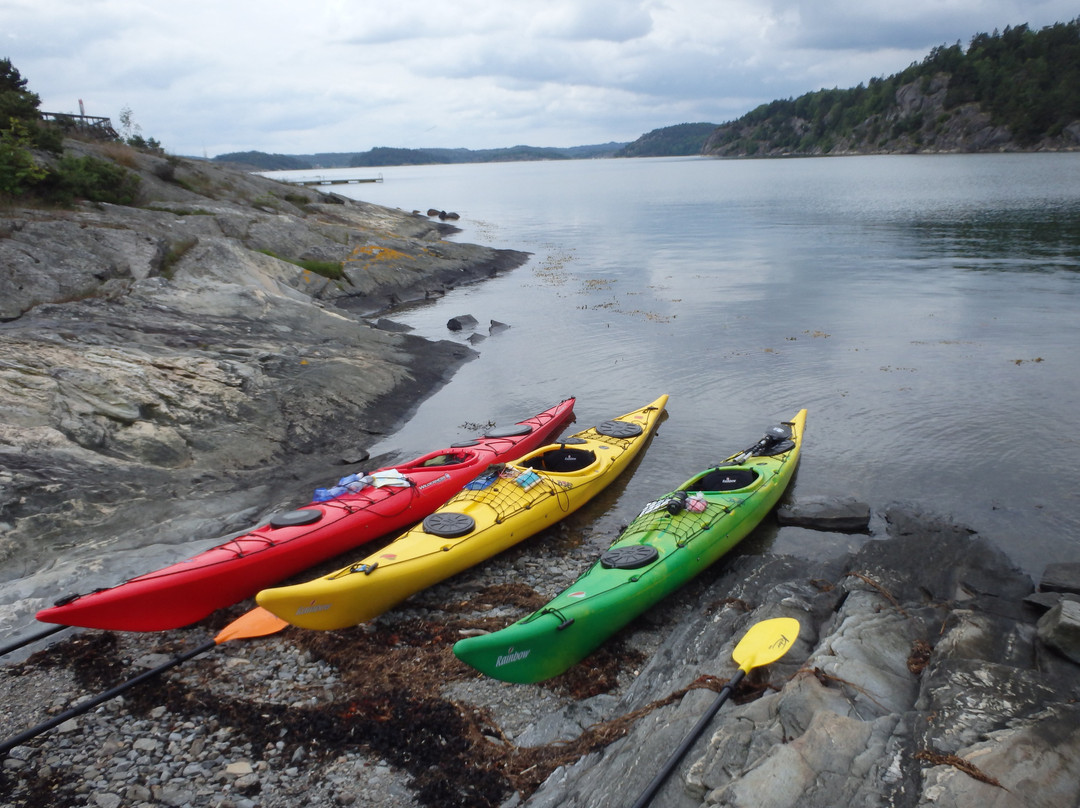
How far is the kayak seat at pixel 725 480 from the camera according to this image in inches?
361

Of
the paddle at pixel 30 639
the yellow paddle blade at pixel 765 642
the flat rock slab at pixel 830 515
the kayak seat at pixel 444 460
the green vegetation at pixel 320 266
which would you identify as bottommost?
the paddle at pixel 30 639

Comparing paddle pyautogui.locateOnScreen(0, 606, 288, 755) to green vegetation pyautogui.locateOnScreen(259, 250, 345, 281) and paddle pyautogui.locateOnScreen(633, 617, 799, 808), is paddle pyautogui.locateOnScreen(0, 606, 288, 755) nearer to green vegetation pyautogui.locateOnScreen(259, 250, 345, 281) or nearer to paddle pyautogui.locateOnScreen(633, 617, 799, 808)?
paddle pyautogui.locateOnScreen(633, 617, 799, 808)

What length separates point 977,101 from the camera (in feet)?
296

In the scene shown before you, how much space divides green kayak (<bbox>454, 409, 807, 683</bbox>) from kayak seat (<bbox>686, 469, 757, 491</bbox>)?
0.5 inches

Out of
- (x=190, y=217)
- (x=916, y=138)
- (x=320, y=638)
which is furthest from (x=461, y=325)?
(x=916, y=138)

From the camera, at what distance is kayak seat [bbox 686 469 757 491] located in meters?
9.16

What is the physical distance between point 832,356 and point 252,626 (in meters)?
13.9

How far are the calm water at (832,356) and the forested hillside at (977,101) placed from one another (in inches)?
2190

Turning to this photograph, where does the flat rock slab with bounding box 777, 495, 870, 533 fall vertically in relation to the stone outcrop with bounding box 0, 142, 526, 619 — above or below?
below

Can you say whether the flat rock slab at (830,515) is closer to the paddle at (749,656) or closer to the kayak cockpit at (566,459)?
the kayak cockpit at (566,459)

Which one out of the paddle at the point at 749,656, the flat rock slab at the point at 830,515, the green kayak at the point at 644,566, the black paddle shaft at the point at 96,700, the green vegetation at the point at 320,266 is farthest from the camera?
the green vegetation at the point at 320,266

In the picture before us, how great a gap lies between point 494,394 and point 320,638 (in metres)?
8.73

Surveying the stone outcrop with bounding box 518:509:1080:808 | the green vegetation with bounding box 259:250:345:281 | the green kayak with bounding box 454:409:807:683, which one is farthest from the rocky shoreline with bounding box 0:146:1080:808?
the green vegetation with bounding box 259:250:345:281

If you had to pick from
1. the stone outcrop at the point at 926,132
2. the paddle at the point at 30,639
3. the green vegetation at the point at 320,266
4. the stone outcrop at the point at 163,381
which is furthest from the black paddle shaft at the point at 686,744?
the stone outcrop at the point at 926,132
